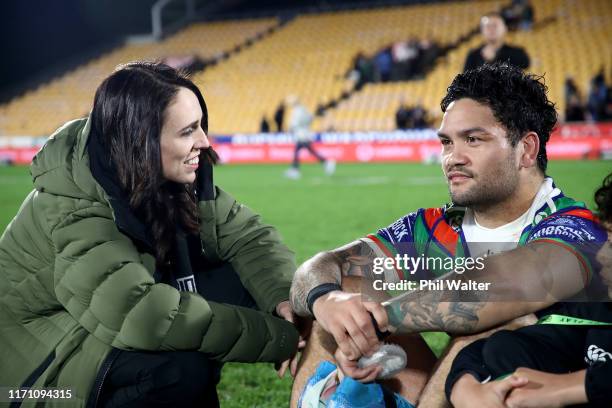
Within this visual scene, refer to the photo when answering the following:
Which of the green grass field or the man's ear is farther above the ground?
the man's ear

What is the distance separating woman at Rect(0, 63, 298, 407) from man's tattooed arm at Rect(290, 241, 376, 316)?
123 millimetres

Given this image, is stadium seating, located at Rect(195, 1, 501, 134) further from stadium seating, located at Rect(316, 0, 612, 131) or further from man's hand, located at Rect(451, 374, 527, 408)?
man's hand, located at Rect(451, 374, 527, 408)

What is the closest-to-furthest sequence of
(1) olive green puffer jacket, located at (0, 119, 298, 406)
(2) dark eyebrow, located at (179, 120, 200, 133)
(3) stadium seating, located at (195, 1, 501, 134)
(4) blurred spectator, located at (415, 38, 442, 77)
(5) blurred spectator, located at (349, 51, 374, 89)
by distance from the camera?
(1) olive green puffer jacket, located at (0, 119, 298, 406)
(2) dark eyebrow, located at (179, 120, 200, 133)
(4) blurred spectator, located at (415, 38, 442, 77)
(5) blurred spectator, located at (349, 51, 374, 89)
(3) stadium seating, located at (195, 1, 501, 134)

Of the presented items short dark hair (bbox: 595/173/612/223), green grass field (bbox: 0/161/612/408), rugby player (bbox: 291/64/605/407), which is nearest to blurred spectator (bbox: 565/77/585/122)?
green grass field (bbox: 0/161/612/408)

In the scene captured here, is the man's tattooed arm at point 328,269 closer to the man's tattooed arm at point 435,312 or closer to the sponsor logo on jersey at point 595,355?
the man's tattooed arm at point 435,312

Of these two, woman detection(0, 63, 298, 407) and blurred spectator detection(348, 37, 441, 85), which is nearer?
woman detection(0, 63, 298, 407)

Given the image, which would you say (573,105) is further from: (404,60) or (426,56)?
(404,60)

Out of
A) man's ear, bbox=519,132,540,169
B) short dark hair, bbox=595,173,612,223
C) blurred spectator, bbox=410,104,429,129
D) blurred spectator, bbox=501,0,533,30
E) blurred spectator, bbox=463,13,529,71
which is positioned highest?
blurred spectator, bbox=501,0,533,30

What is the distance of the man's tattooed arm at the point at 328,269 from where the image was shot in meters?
2.13

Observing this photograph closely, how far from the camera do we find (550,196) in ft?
7.16

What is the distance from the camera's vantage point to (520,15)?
68.6ft

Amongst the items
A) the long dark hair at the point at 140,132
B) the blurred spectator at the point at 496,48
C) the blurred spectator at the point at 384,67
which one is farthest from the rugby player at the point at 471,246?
the blurred spectator at the point at 384,67

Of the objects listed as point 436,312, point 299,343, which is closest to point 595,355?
point 436,312

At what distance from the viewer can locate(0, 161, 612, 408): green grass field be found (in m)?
3.14
